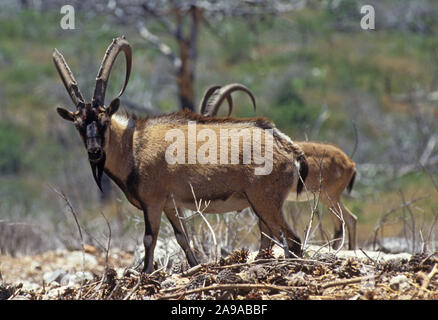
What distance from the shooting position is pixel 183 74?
685 inches

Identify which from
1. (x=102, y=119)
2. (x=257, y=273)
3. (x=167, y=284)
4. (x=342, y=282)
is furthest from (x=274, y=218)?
(x=102, y=119)

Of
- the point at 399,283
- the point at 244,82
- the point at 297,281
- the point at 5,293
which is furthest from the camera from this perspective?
the point at 244,82

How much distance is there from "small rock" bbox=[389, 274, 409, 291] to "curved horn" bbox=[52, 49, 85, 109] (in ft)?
11.2

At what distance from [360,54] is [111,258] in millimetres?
39755

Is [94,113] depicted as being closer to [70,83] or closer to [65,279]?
[70,83]

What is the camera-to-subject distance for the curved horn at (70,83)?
711cm

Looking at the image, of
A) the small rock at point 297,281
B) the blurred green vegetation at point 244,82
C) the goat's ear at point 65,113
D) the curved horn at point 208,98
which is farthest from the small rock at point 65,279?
the blurred green vegetation at point 244,82

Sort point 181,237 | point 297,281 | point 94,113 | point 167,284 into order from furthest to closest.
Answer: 1. point 181,237
2. point 94,113
3. point 167,284
4. point 297,281

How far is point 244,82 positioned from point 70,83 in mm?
16030

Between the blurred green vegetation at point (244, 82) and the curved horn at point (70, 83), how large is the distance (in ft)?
25.6

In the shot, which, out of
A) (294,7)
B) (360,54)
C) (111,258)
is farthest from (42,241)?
(360,54)

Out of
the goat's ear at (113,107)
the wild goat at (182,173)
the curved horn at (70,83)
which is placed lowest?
the wild goat at (182,173)

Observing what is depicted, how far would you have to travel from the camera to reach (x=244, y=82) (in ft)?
75.5

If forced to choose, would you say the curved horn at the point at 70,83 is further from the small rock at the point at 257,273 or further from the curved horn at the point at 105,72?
the small rock at the point at 257,273
